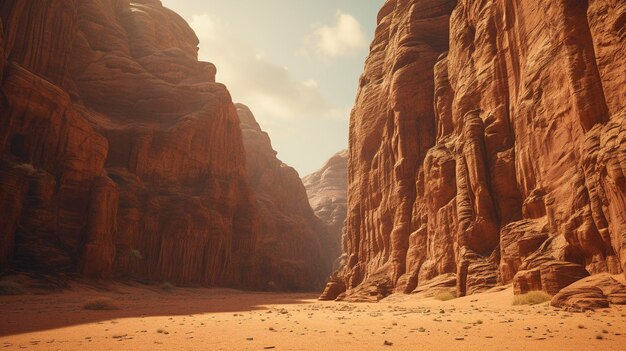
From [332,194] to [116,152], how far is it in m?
104

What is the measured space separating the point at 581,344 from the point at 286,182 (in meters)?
110

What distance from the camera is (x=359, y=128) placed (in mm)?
52219

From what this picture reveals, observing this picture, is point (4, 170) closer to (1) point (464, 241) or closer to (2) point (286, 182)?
(1) point (464, 241)

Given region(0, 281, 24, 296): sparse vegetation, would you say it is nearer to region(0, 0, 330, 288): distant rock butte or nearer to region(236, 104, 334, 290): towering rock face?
region(0, 0, 330, 288): distant rock butte

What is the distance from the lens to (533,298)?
16203mm

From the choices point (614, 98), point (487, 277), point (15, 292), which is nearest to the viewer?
point (614, 98)

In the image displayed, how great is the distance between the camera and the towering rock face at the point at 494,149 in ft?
56.6

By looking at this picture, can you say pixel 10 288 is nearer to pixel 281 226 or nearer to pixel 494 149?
pixel 494 149

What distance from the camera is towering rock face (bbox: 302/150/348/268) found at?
133375 millimetres

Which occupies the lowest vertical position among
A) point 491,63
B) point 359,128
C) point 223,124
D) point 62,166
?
point 62,166

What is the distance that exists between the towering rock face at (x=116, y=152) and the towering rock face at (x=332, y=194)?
216 ft

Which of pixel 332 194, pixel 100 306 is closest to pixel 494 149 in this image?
pixel 100 306

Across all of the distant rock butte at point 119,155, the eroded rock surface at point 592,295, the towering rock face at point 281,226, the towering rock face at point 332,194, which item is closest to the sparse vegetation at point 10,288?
the distant rock butte at point 119,155

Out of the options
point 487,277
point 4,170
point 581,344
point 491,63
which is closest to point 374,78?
point 491,63
